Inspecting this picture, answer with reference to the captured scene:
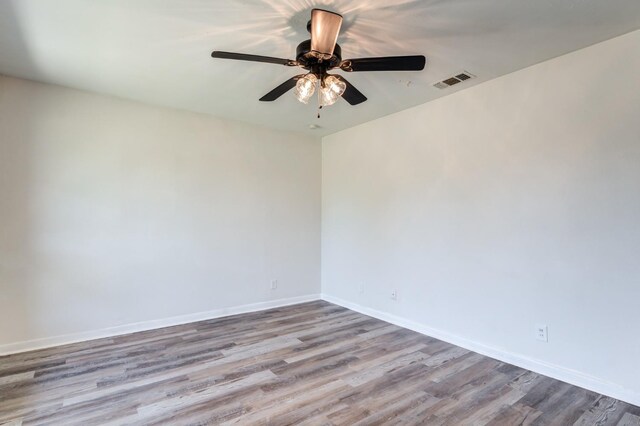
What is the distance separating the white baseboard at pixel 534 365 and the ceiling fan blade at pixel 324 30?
288 cm

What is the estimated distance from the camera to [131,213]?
363 centimetres

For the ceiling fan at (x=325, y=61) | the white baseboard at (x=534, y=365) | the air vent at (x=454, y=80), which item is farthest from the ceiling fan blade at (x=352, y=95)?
the white baseboard at (x=534, y=365)

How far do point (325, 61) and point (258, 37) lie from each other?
2.09ft

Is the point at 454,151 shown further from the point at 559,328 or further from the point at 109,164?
the point at 109,164

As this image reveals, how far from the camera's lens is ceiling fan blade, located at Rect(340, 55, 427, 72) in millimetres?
1970

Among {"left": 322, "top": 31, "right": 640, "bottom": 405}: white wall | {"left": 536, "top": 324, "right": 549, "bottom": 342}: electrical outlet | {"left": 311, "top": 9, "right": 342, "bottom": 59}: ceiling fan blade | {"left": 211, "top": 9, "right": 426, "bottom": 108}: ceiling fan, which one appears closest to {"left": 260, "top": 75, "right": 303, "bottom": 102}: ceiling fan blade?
{"left": 211, "top": 9, "right": 426, "bottom": 108}: ceiling fan

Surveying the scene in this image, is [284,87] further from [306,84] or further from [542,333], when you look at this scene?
[542,333]

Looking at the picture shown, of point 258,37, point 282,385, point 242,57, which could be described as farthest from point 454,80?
point 282,385

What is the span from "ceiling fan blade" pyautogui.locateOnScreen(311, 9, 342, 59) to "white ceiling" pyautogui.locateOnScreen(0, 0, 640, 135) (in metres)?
0.26

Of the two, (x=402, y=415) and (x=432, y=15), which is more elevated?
(x=432, y=15)

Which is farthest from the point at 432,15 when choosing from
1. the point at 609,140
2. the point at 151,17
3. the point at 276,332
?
the point at 276,332

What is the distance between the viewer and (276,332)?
362cm

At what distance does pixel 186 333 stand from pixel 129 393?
122cm

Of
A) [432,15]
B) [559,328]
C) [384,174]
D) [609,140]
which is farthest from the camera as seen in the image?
[384,174]
